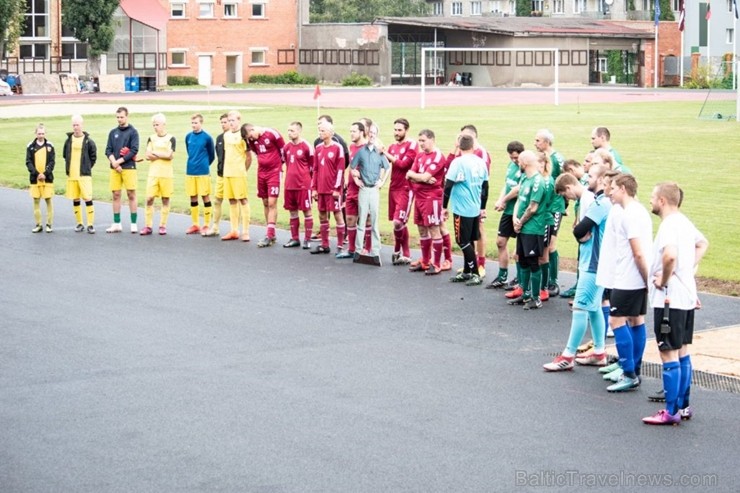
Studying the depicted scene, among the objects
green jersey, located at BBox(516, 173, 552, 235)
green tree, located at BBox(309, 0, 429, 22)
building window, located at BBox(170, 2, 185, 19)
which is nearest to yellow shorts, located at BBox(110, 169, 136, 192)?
green jersey, located at BBox(516, 173, 552, 235)

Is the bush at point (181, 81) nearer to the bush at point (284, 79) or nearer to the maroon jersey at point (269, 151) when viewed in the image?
the bush at point (284, 79)

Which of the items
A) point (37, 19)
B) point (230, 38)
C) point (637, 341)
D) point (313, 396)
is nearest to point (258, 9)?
point (230, 38)

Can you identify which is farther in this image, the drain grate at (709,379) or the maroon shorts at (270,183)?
the maroon shorts at (270,183)

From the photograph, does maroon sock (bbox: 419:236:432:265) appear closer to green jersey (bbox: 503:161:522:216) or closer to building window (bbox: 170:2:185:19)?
green jersey (bbox: 503:161:522:216)

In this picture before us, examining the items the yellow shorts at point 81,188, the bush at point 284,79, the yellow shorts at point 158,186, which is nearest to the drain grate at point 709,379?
the yellow shorts at point 158,186

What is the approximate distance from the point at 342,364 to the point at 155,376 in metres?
1.77

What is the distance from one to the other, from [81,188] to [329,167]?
17.7 feet

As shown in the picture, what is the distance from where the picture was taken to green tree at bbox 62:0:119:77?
3098 inches

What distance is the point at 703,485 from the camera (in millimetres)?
8703

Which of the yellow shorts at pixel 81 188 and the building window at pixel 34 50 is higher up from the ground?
the building window at pixel 34 50

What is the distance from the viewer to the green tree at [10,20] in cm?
7075

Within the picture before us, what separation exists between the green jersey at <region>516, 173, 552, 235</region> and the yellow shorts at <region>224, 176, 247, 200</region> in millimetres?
6933

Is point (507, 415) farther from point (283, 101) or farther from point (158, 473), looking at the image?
point (283, 101)

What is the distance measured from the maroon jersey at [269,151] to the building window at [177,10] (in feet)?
246
